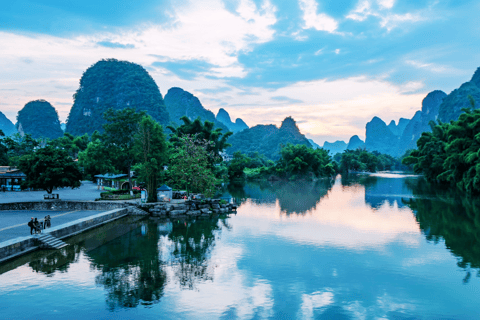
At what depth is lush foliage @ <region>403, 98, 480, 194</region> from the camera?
4992cm

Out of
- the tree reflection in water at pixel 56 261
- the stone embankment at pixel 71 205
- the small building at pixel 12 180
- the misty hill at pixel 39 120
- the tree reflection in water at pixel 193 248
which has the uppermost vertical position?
the misty hill at pixel 39 120

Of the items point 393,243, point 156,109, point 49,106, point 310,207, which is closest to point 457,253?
point 393,243

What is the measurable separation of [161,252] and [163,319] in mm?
9112

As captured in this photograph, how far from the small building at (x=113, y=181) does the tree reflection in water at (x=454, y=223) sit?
38.1 metres

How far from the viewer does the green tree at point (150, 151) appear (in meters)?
38.1

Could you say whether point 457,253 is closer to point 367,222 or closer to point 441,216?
point 367,222

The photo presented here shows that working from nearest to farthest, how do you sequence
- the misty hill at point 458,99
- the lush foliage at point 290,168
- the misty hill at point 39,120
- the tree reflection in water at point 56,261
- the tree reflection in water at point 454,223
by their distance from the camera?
the tree reflection in water at point 56,261
the tree reflection in water at point 454,223
the lush foliage at point 290,168
the misty hill at point 458,99
the misty hill at point 39,120

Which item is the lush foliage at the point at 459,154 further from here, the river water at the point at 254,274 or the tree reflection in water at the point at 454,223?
the river water at the point at 254,274

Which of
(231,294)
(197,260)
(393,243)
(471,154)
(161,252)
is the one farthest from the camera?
(471,154)

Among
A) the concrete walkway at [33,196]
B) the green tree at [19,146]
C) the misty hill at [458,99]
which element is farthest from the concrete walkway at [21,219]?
the misty hill at [458,99]

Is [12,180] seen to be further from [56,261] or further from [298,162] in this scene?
[298,162]

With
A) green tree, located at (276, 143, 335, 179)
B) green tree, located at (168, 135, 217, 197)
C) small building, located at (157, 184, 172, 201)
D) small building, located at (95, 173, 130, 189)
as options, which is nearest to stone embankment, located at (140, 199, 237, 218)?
small building, located at (157, 184, 172, 201)

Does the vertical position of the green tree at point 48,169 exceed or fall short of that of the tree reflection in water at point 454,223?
it exceeds it

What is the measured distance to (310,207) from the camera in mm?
41938
